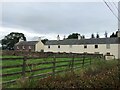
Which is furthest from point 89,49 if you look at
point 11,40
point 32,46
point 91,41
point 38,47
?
point 11,40

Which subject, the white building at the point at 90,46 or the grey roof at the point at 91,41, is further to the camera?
the grey roof at the point at 91,41

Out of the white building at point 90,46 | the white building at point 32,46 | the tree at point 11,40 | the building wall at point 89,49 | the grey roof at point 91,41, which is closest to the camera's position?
the building wall at point 89,49

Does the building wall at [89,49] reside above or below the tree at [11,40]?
below

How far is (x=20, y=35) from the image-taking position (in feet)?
356

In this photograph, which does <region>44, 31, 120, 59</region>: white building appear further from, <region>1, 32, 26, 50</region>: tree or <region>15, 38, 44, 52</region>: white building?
<region>1, 32, 26, 50</region>: tree

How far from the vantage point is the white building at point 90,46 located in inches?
2483

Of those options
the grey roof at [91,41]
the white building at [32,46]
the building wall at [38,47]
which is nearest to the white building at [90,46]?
the grey roof at [91,41]

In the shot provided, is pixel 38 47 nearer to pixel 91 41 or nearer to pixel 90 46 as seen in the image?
pixel 91 41

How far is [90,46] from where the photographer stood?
67250 mm

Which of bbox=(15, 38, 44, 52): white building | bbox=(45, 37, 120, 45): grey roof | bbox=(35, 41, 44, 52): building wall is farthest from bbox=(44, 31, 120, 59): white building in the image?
bbox=(15, 38, 44, 52): white building

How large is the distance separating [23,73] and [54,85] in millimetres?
3026

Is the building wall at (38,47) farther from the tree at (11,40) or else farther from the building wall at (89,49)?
the tree at (11,40)

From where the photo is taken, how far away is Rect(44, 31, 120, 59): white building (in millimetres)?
63062

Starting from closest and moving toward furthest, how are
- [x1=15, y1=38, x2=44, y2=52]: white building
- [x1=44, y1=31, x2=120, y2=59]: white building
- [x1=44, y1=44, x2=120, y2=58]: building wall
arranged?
[x1=44, y1=44, x2=120, y2=58]: building wall, [x1=44, y1=31, x2=120, y2=59]: white building, [x1=15, y1=38, x2=44, y2=52]: white building
